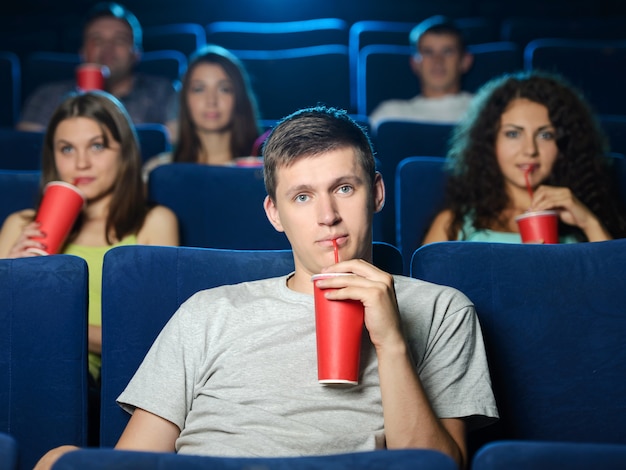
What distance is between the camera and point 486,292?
3.94 feet

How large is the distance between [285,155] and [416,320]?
0.25 meters

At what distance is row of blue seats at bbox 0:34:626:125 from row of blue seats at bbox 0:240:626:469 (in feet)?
5.80

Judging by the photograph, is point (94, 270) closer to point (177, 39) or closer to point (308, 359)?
point (308, 359)

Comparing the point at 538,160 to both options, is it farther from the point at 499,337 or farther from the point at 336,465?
the point at 336,465

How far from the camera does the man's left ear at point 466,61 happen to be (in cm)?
286

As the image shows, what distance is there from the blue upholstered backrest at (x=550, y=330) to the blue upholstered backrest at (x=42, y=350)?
0.45m

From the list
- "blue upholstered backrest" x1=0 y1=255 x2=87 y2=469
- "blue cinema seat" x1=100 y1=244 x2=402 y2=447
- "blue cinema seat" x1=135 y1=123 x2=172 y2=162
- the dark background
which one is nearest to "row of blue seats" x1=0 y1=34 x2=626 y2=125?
the dark background

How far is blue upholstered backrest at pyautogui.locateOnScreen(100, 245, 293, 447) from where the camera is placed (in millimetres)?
1172

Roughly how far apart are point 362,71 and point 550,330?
1.94 meters

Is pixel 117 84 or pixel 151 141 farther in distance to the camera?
pixel 117 84

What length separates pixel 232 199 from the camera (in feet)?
5.71

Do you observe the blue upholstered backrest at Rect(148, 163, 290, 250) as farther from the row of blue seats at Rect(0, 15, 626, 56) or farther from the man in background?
the row of blue seats at Rect(0, 15, 626, 56)

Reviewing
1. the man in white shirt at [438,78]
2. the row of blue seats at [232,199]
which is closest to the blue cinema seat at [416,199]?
the row of blue seats at [232,199]

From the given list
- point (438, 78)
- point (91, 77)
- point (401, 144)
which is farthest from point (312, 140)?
point (438, 78)
